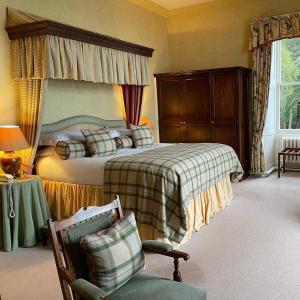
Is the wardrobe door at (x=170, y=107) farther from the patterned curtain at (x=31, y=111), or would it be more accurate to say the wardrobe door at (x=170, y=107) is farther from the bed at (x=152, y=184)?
the patterned curtain at (x=31, y=111)

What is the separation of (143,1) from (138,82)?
5.52 ft

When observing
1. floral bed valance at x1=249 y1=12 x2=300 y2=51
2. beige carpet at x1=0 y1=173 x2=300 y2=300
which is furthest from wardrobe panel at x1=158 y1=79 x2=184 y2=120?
beige carpet at x1=0 y1=173 x2=300 y2=300

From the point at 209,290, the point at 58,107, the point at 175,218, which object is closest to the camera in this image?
the point at 209,290

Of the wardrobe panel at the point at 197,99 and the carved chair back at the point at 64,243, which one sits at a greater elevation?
the wardrobe panel at the point at 197,99

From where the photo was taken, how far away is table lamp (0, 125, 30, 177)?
136 inches

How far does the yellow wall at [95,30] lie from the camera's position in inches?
154

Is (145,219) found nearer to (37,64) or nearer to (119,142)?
(119,142)

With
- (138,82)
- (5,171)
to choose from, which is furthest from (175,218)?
(138,82)

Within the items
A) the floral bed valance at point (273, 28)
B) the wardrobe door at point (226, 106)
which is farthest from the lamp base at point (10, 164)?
the floral bed valance at point (273, 28)

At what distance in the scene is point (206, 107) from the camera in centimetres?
604

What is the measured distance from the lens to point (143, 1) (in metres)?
6.08

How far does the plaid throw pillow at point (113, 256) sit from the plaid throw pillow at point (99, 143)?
2.17 meters

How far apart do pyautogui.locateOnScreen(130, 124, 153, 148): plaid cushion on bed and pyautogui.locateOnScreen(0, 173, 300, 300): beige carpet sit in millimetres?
1413

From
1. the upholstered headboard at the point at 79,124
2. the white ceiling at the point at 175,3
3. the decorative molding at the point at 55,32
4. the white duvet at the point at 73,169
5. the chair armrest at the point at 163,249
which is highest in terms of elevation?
the white ceiling at the point at 175,3
